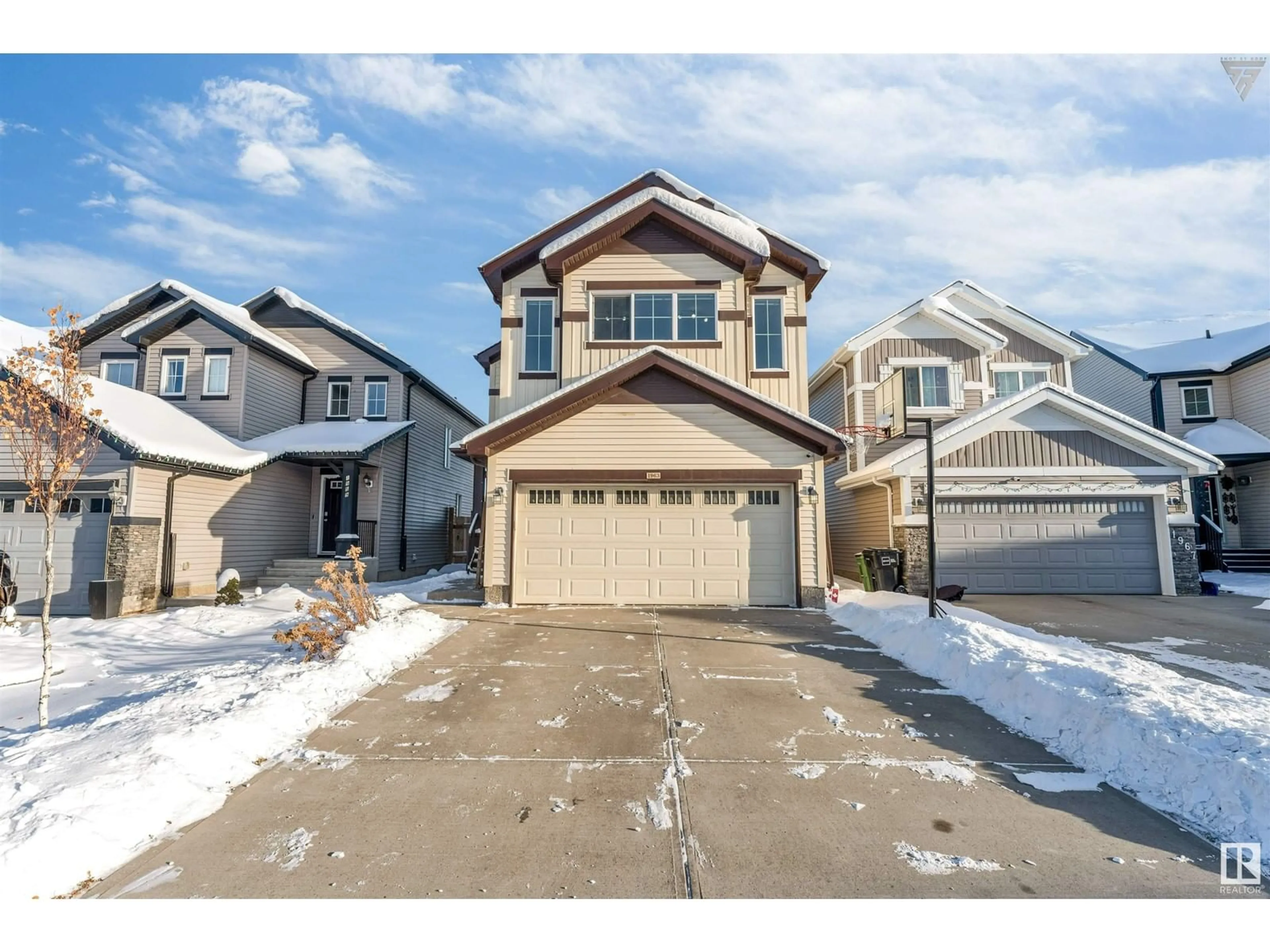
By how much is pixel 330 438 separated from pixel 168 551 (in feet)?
16.8

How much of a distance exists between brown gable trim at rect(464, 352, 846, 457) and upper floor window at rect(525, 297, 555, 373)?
268 centimetres

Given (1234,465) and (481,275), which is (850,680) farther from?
(1234,465)

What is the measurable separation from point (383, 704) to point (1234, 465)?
25140mm

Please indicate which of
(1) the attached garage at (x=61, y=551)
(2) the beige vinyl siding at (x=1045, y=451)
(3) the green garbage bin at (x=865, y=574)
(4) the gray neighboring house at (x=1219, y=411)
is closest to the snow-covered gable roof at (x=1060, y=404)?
(2) the beige vinyl siding at (x=1045, y=451)

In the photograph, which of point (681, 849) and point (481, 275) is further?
point (481, 275)

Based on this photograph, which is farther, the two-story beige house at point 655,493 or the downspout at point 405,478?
the downspout at point 405,478

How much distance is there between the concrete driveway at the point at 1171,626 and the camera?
22.3 feet

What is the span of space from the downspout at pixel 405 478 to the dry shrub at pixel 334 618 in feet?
30.5

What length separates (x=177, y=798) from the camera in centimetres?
357

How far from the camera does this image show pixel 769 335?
45.7 feet

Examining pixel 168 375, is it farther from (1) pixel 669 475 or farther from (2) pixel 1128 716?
(2) pixel 1128 716

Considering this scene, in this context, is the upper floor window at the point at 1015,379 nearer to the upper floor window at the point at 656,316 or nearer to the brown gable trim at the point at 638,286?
the upper floor window at the point at 656,316

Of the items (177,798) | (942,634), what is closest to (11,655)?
(177,798)

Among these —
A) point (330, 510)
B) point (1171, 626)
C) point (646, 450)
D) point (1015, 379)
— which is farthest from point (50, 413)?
point (1015, 379)
